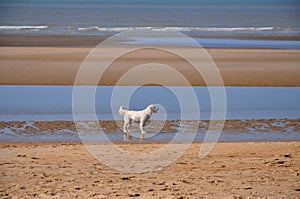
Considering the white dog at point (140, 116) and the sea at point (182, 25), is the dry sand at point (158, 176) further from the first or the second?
the sea at point (182, 25)

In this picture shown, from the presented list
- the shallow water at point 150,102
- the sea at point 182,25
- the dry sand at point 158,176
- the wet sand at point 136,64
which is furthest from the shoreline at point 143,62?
the dry sand at point 158,176

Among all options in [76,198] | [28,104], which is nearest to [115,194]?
[76,198]

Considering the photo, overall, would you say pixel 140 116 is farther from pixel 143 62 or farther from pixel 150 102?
pixel 143 62

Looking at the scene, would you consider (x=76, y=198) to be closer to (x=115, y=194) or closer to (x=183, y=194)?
(x=115, y=194)

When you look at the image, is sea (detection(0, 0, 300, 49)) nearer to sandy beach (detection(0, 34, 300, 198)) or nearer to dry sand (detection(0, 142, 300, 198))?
sandy beach (detection(0, 34, 300, 198))

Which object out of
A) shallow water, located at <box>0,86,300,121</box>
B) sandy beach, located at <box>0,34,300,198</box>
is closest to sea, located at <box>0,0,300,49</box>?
shallow water, located at <box>0,86,300,121</box>

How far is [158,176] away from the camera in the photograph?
8500mm

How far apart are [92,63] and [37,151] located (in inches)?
588

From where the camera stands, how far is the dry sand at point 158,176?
24.8 feet

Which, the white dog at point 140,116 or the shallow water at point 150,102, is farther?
the shallow water at point 150,102

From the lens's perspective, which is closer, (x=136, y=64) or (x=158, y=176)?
(x=158, y=176)

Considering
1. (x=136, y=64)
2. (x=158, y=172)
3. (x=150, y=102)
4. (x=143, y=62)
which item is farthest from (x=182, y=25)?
(x=158, y=172)

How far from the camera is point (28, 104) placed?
1580 cm

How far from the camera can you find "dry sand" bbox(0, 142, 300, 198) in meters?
7.56
